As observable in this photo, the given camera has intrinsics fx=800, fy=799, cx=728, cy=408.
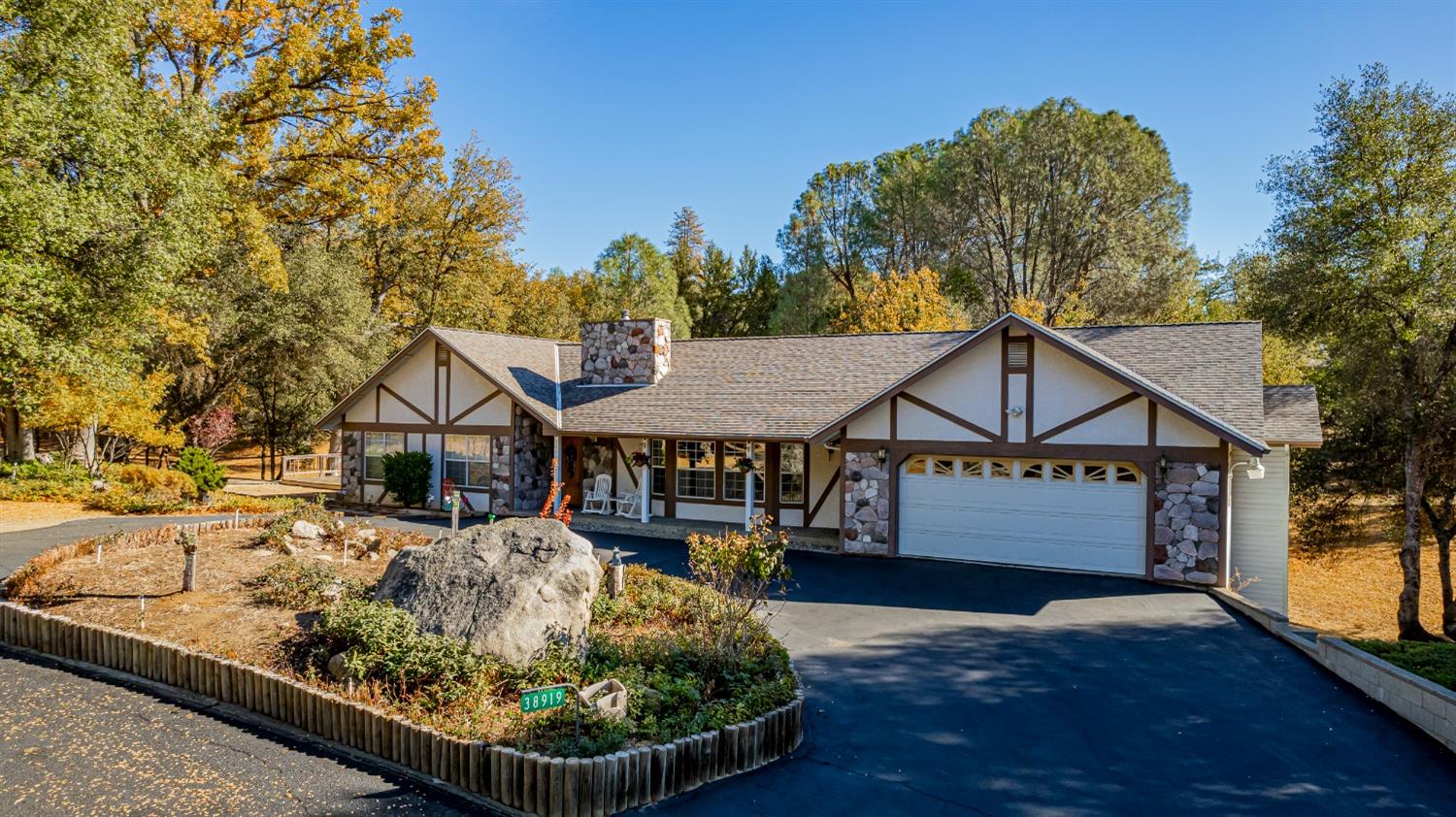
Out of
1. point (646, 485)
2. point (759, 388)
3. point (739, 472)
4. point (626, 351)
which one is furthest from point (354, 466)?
point (759, 388)

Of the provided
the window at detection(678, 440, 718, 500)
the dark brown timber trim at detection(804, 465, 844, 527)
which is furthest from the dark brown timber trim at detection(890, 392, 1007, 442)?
the window at detection(678, 440, 718, 500)

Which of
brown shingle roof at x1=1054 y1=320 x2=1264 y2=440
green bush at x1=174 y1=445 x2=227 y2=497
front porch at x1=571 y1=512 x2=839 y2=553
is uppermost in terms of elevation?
brown shingle roof at x1=1054 y1=320 x2=1264 y2=440

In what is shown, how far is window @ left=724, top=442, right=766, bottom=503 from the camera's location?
1725 cm

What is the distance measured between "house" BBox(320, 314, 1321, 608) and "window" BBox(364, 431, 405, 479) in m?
0.28

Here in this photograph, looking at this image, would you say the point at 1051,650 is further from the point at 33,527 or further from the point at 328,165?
→ the point at 328,165

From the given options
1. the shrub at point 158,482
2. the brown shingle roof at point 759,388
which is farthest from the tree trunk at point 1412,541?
the shrub at point 158,482

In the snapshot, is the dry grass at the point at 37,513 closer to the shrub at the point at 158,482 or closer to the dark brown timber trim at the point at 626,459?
the shrub at the point at 158,482

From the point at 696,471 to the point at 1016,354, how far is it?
7.58m

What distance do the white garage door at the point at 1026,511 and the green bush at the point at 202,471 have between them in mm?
15753

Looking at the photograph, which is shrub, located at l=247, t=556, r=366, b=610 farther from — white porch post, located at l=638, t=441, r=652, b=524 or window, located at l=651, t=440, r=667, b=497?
window, located at l=651, t=440, r=667, b=497

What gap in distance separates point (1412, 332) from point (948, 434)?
29.9 ft

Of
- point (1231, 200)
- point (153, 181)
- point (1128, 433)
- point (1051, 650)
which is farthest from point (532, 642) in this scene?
point (1231, 200)

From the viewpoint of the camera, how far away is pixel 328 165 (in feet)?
81.1

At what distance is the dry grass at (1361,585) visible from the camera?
17.4 meters
